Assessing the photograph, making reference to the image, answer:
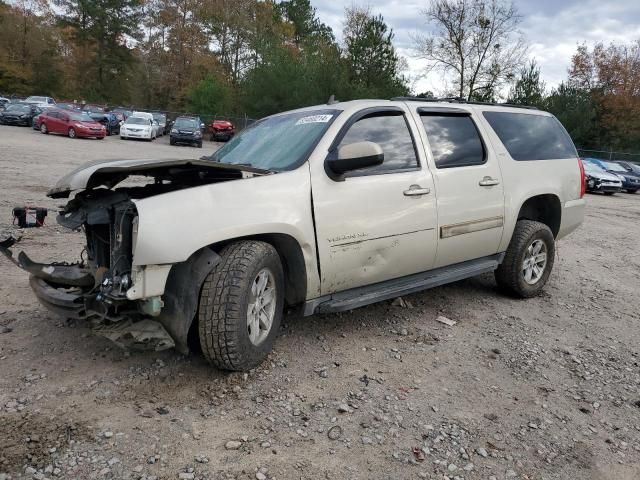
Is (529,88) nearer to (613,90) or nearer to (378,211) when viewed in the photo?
(613,90)

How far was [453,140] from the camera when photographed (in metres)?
4.54

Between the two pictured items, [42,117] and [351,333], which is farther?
[42,117]

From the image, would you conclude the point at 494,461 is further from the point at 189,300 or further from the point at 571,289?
the point at 571,289

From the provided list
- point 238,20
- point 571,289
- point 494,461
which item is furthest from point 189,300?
point 238,20

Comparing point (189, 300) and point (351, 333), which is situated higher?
point (189, 300)

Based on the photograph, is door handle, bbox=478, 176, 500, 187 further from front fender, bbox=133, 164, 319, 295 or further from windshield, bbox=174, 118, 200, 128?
windshield, bbox=174, 118, 200, 128

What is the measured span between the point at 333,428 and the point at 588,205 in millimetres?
15992

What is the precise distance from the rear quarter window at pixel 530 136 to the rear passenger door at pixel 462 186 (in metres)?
0.35

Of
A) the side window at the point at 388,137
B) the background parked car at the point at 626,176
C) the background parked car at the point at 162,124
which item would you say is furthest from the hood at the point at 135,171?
the background parked car at the point at 162,124

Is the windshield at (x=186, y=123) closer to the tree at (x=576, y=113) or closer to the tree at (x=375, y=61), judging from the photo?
the tree at (x=375, y=61)

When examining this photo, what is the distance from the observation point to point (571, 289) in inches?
228

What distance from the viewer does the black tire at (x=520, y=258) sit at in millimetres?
5023

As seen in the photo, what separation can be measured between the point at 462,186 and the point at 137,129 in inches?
1131

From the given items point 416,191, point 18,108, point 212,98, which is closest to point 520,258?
→ point 416,191
